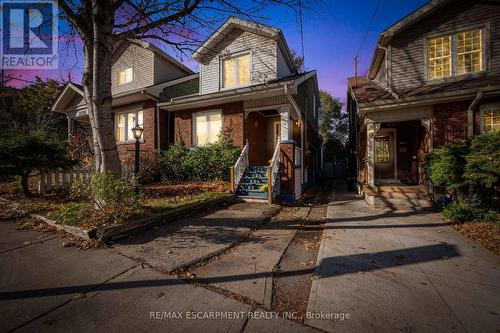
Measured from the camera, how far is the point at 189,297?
2.47 meters

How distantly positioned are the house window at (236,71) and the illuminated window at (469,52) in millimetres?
8795

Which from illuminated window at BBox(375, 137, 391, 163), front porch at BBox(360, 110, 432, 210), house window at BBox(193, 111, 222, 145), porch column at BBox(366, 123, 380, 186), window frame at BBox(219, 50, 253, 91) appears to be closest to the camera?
front porch at BBox(360, 110, 432, 210)

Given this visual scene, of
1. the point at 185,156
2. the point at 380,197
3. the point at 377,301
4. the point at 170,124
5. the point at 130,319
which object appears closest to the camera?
the point at 130,319

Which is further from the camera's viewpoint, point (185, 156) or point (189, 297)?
point (185, 156)

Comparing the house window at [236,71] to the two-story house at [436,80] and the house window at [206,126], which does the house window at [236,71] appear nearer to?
the house window at [206,126]

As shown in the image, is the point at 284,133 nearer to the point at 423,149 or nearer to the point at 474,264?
the point at 423,149

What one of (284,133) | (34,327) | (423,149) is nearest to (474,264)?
(34,327)

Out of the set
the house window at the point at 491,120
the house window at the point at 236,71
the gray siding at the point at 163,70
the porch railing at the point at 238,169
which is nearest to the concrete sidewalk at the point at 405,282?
the porch railing at the point at 238,169

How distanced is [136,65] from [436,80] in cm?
1678

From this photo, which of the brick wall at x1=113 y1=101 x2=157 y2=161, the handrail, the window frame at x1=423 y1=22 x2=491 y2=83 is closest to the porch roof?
the window frame at x1=423 y1=22 x2=491 y2=83

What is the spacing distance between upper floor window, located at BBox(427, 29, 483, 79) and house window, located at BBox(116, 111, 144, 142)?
14.7 m

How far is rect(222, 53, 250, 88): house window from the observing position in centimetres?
1133

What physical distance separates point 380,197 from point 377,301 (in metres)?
6.41

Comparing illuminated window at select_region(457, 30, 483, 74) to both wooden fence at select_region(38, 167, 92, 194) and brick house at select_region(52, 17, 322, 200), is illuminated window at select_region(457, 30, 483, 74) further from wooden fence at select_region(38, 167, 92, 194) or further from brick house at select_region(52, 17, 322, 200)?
wooden fence at select_region(38, 167, 92, 194)
